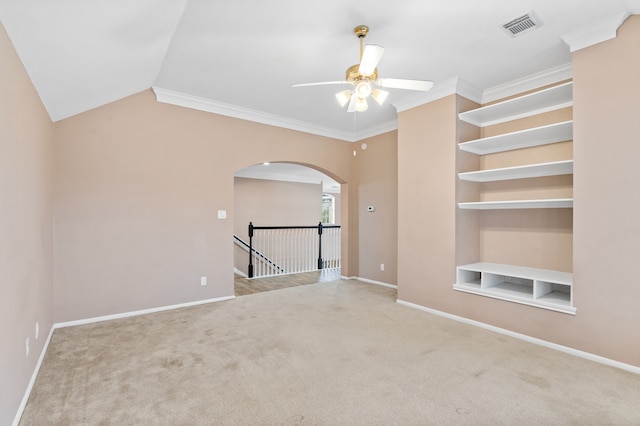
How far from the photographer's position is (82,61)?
2529 mm

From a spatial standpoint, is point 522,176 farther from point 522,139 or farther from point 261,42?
point 261,42

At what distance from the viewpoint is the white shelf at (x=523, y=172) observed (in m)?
3.21

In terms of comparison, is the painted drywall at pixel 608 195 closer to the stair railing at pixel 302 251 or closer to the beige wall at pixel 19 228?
the beige wall at pixel 19 228

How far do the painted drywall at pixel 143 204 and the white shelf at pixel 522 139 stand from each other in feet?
10.4

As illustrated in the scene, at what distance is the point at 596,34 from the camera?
9.14 feet

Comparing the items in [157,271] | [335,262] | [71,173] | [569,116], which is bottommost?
[335,262]

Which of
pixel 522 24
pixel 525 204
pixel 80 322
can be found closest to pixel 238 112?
pixel 80 322

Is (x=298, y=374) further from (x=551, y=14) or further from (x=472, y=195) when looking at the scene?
(x=551, y=14)

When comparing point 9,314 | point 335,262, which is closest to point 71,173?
point 9,314

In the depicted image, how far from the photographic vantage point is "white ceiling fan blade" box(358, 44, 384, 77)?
226cm

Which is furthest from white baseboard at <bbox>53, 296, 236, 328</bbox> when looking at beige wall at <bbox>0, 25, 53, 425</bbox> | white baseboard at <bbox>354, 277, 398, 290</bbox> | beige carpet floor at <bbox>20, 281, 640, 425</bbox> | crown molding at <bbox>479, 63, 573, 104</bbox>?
crown molding at <bbox>479, 63, 573, 104</bbox>

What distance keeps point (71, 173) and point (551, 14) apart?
503 centimetres

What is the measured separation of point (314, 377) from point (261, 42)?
2.98 m

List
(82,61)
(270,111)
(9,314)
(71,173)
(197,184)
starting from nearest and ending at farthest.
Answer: (9,314) → (82,61) → (71,173) → (197,184) → (270,111)
